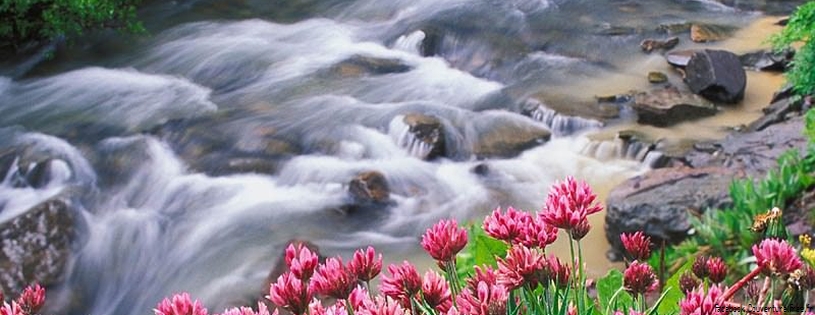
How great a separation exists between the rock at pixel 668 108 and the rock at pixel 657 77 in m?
0.64

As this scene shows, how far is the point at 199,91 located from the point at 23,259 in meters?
3.79

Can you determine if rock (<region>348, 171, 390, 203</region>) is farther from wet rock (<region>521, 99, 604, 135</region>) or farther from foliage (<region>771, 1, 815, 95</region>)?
foliage (<region>771, 1, 815, 95</region>)

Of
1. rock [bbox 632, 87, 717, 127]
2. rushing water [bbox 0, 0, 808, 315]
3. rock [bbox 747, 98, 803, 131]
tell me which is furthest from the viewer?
rock [bbox 632, 87, 717, 127]

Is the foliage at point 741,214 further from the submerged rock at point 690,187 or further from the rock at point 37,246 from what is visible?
the rock at point 37,246

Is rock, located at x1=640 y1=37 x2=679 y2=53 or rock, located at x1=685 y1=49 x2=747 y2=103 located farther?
rock, located at x1=640 y1=37 x2=679 y2=53

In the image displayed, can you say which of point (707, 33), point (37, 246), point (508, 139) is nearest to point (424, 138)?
point (508, 139)

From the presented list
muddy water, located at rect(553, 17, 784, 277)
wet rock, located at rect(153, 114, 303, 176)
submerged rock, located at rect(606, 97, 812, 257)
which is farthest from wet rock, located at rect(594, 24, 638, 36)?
wet rock, located at rect(153, 114, 303, 176)

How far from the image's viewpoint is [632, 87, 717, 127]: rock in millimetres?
8219

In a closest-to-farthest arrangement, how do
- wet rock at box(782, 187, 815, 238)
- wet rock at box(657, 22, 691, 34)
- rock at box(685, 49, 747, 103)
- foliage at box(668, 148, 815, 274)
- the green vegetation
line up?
wet rock at box(782, 187, 815, 238) → foliage at box(668, 148, 815, 274) → rock at box(685, 49, 747, 103) → the green vegetation → wet rock at box(657, 22, 691, 34)

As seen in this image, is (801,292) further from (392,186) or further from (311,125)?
(311,125)

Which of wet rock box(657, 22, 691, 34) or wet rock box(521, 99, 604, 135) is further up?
wet rock box(521, 99, 604, 135)

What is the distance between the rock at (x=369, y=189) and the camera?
7.00 metres

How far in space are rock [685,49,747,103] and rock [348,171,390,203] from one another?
12.2 ft

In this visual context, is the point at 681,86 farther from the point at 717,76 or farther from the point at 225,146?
the point at 225,146
